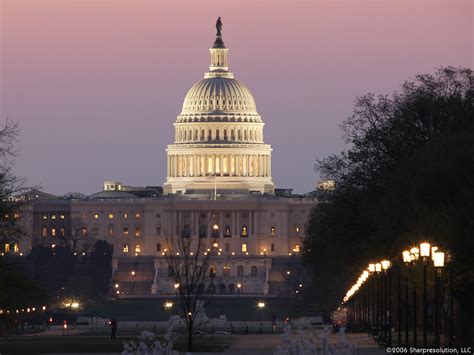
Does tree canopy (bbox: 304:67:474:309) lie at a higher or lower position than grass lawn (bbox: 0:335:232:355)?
higher

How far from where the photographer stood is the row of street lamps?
59500mm

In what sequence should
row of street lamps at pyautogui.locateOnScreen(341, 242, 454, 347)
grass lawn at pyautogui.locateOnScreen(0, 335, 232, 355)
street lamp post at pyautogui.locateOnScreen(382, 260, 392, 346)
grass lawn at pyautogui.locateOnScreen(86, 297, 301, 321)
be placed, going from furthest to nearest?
1. grass lawn at pyautogui.locateOnScreen(86, 297, 301, 321)
2. grass lawn at pyautogui.locateOnScreen(0, 335, 232, 355)
3. street lamp post at pyautogui.locateOnScreen(382, 260, 392, 346)
4. row of street lamps at pyautogui.locateOnScreen(341, 242, 454, 347)

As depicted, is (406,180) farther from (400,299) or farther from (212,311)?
(212,311)

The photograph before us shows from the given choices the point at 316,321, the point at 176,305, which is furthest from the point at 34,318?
the point at 176,305

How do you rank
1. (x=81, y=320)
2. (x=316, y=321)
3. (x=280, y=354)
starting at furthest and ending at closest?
1. (x=81, y=320)
2. (x=316, y=321)
3. (x=280, y=354)

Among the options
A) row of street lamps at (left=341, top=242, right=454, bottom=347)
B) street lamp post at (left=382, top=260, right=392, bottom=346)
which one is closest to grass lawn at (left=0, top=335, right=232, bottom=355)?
row of street lamps at (left=341, top=242, right=454, bottom=347)

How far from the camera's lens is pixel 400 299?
2724 inches

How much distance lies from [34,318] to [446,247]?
79915 mm

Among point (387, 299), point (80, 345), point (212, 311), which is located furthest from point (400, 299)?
point (212, 311)

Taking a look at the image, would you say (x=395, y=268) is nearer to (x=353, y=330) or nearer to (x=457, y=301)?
(x=457, y=301)

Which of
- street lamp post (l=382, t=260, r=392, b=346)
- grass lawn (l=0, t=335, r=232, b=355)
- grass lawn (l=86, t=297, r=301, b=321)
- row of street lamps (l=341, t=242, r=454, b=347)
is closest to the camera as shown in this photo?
row of street lamps (l=341, t=242, r=454, b=347)

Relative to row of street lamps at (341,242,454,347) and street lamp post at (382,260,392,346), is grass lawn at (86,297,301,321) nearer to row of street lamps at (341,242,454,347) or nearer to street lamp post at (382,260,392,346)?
row of street lamps at (341,242,454,347)

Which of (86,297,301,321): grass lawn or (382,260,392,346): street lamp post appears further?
(86,297,301,321): grass lawn

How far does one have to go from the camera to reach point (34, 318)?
14200 cm
